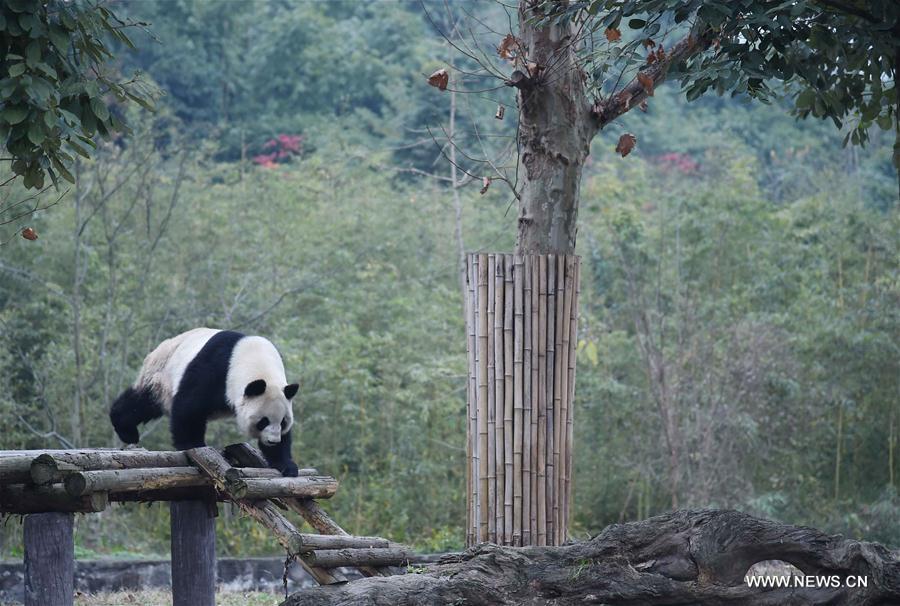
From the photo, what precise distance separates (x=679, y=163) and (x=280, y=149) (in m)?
6.80

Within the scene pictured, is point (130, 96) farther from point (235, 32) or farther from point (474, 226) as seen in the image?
point (235, 32)

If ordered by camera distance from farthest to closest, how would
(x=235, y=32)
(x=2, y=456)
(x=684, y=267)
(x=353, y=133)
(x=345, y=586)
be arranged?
(x=235, y=32) → (x=353, y=133) → (x=684, y=267) → (x=2, y=456) → (x=345, y=586)

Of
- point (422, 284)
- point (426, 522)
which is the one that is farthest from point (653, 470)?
point (422, 284)

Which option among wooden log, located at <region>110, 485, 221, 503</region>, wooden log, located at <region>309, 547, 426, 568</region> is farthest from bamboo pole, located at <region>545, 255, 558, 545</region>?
wooden log, located at <region>110, 485, 221, 503</region>

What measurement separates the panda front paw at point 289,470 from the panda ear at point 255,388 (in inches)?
17.9

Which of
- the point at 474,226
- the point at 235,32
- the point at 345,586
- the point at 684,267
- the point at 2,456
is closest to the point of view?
the point at 345,586

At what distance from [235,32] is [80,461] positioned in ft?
49.8

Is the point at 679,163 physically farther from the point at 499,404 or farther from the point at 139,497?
the point at 139,497

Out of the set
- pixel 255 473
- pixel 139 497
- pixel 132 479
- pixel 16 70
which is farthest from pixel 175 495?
pixel 16 70

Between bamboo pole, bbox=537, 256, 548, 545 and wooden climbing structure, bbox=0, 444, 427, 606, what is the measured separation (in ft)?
2.52

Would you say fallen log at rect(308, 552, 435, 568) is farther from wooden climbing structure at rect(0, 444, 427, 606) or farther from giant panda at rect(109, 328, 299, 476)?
giant panda at rect(109, 328, 299, 476)

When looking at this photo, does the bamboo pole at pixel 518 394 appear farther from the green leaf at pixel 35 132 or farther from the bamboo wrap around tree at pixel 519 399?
the green leaf at pixel 35 132

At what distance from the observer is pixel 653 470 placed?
Answer: 36.9 ft

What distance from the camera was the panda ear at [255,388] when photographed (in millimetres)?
6148
